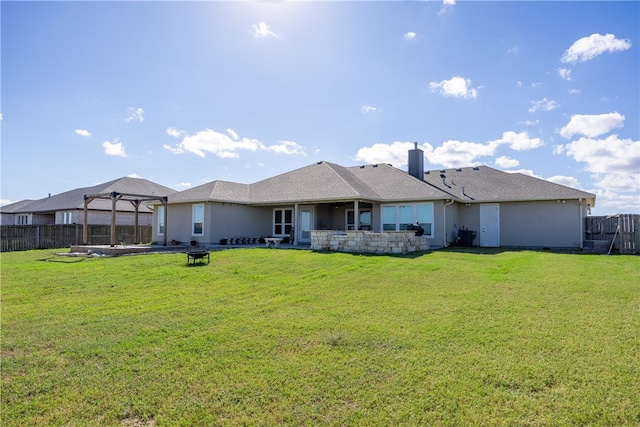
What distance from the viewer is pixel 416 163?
73.0 feet

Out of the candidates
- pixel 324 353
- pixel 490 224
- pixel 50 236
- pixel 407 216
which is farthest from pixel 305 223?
pixel 324 353

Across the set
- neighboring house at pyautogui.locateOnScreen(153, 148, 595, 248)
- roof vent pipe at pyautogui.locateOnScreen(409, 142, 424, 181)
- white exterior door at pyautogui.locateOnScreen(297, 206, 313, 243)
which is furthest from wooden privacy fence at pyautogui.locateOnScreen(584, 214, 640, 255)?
white exterior door at pyautogui.locateOnScreen(297, 206, 313, 243)

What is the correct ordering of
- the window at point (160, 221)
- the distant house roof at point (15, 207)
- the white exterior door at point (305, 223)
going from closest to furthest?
the white exterior door at point (305, 223) < the window at point (160, 221) < the distant house roof at point (15, 207)

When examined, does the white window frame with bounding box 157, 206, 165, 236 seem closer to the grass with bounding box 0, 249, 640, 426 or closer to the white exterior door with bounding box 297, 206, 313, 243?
the white exterior door with bounding box 297, 206, 313, 243

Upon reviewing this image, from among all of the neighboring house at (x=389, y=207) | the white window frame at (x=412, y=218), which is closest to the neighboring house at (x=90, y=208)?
the neighboring house at (x=389, y=207)

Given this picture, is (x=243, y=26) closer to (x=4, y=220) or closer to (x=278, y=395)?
(x=278, y=395)

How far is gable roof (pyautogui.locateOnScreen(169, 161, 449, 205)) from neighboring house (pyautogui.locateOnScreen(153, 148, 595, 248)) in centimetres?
6

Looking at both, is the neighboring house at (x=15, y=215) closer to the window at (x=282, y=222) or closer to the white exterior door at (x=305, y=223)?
the window at (x=282, y=222)

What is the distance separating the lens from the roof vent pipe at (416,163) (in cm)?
2225

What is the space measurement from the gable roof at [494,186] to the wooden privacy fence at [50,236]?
57.5ft

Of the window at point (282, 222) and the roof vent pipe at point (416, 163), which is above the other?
the roof vent pipe at point (416, 163)

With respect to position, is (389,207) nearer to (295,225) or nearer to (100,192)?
(295,225)

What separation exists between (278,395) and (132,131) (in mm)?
17067

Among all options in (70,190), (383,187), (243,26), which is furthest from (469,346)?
(70,190)
